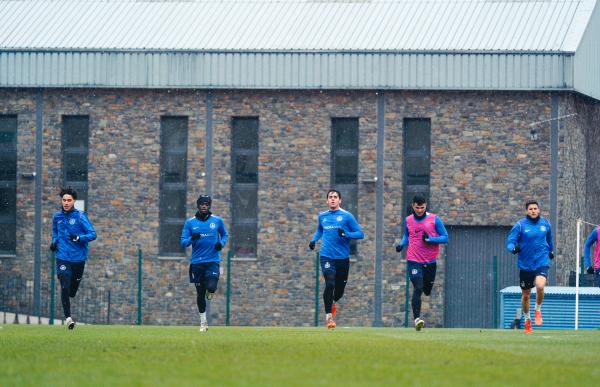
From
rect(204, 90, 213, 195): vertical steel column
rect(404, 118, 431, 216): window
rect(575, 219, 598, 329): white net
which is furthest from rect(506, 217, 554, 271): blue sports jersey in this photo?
rect(204, 90, 213, 195): vertical steel column

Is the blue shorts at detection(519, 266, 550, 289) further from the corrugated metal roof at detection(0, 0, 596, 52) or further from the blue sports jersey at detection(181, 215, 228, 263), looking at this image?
the corrugated metal roof at detection(0, 0, 596, 52)

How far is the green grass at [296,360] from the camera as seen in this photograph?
41.2 ft

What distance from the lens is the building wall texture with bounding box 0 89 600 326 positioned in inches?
1569

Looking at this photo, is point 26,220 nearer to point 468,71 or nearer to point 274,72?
point 274,72

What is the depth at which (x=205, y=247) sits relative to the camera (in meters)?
23.2

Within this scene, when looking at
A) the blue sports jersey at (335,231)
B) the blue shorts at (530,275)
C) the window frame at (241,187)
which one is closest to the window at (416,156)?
the window frame at (241,187)

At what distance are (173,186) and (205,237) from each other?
1837 centimetres

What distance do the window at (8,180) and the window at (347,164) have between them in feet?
29.4

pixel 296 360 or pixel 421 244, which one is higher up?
pixel 421 244

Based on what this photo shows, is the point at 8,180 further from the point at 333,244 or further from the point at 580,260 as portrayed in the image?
the point at 333,244

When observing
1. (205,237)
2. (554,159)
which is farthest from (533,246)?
(554,159)

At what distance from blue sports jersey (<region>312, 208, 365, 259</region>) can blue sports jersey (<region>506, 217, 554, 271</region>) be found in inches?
97.8

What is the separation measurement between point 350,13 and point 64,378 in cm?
3107

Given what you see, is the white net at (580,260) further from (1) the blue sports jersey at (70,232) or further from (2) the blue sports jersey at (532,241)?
(1) the blue sports jersey at (70,232)
